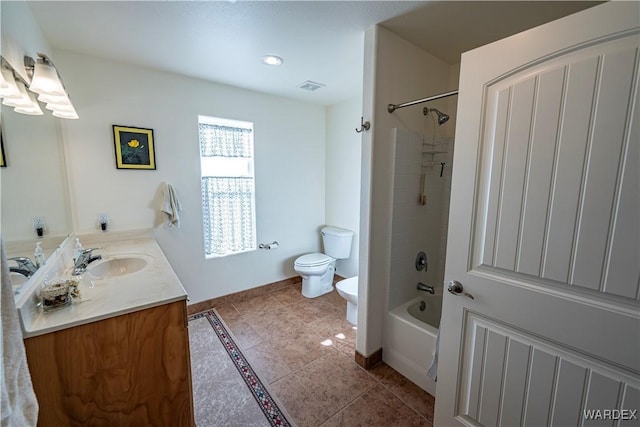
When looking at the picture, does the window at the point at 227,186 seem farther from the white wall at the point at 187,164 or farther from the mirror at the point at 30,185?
the mirror at the point at 30,185

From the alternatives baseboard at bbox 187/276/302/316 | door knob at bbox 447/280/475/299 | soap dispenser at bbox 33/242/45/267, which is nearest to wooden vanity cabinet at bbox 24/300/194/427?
soap dispenser at bbox 33/242/45/267

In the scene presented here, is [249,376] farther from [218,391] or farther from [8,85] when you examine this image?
[8,85]

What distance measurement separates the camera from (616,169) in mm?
860

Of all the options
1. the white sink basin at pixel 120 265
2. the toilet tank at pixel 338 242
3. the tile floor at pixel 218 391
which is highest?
the white sink basin at pixel 120 265

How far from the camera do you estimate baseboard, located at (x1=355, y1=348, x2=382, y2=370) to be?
1932mm

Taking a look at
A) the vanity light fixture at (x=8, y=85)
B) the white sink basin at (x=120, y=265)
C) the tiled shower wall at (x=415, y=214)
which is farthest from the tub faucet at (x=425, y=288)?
the vanity light fixture at (x=8, y=85)

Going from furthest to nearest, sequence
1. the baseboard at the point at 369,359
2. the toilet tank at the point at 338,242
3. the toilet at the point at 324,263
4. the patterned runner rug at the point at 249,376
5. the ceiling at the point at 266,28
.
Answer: the toilet tank at the point at 338,242
the toilet at the point at 324,263
the baseboard at the point at 369,359
the patterned runner rug at the point at 249,376
the ceiling at the point at 266,28

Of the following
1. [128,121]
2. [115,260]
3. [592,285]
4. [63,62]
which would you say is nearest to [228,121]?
[128,121]

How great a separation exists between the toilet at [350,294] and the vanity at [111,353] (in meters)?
1.39

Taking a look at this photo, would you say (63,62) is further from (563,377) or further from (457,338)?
(563,377)

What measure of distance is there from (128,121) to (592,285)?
3.07 metres

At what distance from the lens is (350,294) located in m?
2.31

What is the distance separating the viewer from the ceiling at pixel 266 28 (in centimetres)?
144

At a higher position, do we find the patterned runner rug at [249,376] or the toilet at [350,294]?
the toilet at [350,294]
